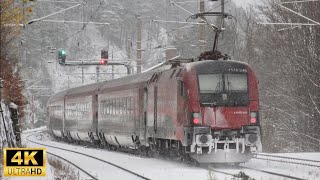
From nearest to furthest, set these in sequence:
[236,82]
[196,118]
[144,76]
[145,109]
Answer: [196,118], [236,82], [145,109], [144,76]

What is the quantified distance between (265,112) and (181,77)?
20.6 m

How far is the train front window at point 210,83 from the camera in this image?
20.6 metres

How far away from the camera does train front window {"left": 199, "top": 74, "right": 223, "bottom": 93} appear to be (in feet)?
67.6

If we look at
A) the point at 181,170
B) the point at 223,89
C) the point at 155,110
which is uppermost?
the point at 223,89

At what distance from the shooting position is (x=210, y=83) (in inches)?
818

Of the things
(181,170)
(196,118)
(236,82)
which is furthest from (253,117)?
(181,170)

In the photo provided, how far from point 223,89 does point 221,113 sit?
828mm

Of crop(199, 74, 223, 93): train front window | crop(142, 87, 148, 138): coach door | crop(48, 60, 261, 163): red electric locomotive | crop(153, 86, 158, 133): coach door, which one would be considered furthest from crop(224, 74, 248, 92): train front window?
crop(142, 87, 148, 138): coach door

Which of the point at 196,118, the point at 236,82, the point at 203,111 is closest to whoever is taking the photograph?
the point at 196,118

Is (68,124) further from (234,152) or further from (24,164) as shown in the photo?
(24,164)

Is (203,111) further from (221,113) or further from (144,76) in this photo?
(144,76)

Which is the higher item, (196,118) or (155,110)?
(155,110)

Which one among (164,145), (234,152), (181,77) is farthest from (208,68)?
(164,145)

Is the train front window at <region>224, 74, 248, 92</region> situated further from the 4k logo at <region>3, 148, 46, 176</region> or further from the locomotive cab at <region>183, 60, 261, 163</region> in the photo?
the 4k logo at <region>3, 148, 46, 176</region>
